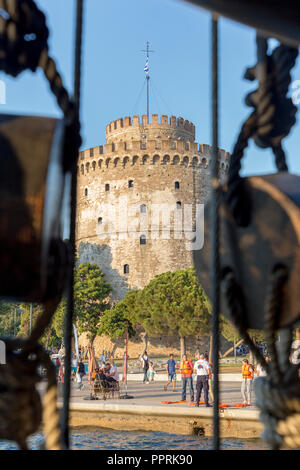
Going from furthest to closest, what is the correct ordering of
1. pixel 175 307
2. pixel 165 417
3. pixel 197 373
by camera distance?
pixel 175 307
pixel 197 373
pixel 165 417

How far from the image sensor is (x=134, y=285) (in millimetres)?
28203

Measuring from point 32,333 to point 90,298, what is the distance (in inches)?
1040

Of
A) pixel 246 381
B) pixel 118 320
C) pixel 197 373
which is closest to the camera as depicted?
pixel 197 373

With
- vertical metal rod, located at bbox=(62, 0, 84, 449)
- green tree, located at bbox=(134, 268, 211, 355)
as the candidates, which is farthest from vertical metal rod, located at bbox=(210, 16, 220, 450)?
green tree, located at bbox=(134, 268, 211, 355)

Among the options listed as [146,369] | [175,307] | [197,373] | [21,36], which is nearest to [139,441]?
[197,373]

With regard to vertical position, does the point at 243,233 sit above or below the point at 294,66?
below

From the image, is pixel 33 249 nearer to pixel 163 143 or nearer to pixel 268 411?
pixel 268 411

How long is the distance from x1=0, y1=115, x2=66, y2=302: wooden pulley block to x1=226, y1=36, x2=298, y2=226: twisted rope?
0.77ft

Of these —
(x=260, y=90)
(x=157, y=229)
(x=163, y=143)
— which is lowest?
(x=260, y=90)

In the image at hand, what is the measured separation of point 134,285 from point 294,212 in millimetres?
27746

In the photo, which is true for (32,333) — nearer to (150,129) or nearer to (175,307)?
(175,307)

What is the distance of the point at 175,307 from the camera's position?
22.8 meters

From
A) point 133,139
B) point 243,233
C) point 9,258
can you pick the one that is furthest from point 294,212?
point 133,139

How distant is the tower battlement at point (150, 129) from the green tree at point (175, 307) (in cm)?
957
